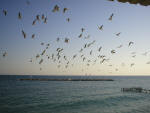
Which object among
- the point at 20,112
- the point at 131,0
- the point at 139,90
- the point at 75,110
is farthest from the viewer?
the point at 139,90

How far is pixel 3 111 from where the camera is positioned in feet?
84.9

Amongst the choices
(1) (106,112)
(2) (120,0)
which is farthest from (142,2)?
(1) (106,112)

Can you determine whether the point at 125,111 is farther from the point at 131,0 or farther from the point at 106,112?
the point at 131,0

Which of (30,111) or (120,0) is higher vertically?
(120,0)

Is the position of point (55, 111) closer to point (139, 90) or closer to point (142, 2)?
point (142, 2)

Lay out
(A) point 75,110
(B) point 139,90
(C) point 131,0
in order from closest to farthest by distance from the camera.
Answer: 1. (C) point 131,0
2. (A) point 75,110
3. (B) point 139,90

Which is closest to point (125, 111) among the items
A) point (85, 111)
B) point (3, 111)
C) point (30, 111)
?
point (85, 111)

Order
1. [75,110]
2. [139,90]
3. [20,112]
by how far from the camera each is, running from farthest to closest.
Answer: [139,90] → [75,110] → [20,112]

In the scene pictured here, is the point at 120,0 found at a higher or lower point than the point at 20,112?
higher

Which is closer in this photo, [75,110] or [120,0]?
[120,0]

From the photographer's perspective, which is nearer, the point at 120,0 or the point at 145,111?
the point at 120,0

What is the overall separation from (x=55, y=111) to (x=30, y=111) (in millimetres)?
4533

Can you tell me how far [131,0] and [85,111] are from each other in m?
26.6

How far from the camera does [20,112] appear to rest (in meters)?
25.4
